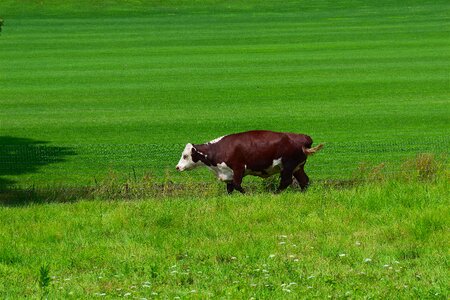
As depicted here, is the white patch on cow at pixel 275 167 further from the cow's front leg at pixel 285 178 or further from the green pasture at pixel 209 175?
the green pasture at pixel 209 175

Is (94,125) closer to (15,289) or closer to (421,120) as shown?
(421,120)

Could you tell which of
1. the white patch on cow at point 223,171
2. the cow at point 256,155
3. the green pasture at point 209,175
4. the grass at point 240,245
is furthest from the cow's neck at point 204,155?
the grass at point 240,245

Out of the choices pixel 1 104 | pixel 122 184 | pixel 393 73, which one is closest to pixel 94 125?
pixel 1 104

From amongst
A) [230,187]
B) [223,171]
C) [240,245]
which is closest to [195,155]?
[223,171]

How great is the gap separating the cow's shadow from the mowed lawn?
5 cm

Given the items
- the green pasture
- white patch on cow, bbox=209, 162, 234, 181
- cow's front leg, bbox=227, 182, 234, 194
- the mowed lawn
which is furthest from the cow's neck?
the mowed lawn

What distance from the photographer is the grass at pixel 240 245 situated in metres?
10.3

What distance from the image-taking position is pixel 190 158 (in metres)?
17.2

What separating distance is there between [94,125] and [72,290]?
2067 centimetres

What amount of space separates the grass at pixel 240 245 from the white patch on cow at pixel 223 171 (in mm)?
1023

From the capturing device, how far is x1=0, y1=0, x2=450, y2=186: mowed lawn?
83.2ft

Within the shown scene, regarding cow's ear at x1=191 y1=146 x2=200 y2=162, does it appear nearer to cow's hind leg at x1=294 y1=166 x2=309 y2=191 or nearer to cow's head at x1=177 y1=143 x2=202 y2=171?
cow's head at x1=177 y1=143 x2=202 y2=171

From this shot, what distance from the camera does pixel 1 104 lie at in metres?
36.3

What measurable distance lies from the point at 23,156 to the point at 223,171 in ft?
30.7
